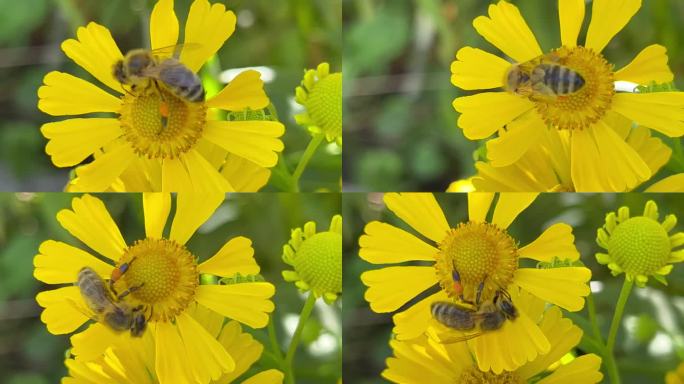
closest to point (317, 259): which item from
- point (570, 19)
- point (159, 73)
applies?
point (159, 73)

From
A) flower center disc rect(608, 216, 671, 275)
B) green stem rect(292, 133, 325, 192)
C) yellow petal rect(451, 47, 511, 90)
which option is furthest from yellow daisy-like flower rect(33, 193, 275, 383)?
flower center disc rect(608, 216, 671, 275)

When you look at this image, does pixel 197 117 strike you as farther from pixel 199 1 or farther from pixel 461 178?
pixel 461 178

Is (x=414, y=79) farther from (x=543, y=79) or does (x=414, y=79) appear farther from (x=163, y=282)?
(x=163, y=282)

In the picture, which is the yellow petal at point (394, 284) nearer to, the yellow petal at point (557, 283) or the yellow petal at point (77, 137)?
the yellow petal at point (557, 283)

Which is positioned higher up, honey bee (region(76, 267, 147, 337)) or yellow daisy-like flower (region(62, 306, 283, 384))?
honey bee (region(76, 267, 147, 337))

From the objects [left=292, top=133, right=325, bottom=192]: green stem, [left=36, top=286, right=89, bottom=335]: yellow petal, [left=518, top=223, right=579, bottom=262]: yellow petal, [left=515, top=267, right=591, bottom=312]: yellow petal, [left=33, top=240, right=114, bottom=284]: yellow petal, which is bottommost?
[left=36, top=286, right=89, bottom=335]: yellow petal

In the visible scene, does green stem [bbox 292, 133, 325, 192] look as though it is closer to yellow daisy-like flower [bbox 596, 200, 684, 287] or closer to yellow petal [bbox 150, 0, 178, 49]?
yellow petal [bbox 150, 0, 178, 49]

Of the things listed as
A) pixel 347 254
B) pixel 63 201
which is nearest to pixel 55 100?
pixel 63 201
